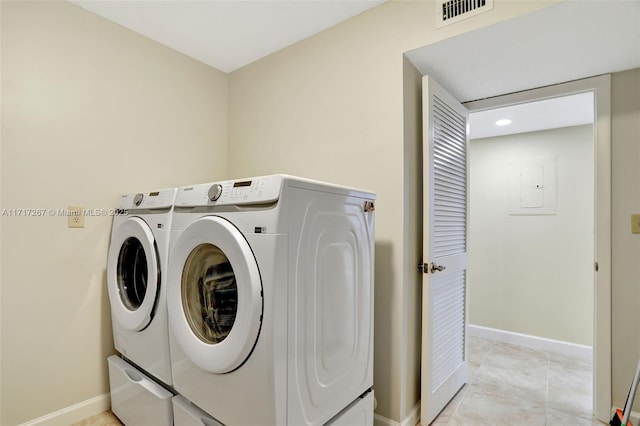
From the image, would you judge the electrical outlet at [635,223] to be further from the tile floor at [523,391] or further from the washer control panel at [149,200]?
the washer control panel at [149,200]

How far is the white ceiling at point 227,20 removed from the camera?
1868 mm

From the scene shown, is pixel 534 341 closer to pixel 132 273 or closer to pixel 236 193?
pixel 236 193

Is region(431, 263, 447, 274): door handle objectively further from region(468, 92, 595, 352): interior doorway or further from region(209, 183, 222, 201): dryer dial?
region(468, 92, 595, 352): interior doorway

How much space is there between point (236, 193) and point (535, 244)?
320 cm

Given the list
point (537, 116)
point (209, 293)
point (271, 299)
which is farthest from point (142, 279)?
point (537, 116)

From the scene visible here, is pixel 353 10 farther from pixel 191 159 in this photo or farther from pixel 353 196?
pixel 191 159

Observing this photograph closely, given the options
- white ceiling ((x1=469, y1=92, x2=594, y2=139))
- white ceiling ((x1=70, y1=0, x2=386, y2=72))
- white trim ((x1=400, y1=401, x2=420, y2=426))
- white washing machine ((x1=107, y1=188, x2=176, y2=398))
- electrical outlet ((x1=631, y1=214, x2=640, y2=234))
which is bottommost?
white trim ((x1=400, y1=401, x2=420, y2=426))

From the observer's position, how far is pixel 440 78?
2.07 m

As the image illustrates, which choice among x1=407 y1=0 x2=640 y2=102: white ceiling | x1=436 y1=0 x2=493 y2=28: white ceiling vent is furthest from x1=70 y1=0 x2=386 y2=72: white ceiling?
x1=407 y1=0 x2=640 y2=102: white ceiling

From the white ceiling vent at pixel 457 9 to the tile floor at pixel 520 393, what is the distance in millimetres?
2221

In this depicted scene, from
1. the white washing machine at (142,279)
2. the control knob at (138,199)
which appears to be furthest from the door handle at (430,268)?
the control knob at (138,199)

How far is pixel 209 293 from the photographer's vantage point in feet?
4.63

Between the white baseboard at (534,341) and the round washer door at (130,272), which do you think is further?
the white baseboard at (534,341)

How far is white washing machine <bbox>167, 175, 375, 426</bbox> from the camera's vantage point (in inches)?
44.9
